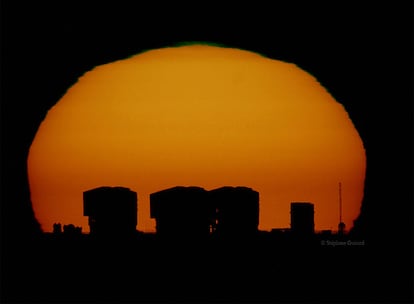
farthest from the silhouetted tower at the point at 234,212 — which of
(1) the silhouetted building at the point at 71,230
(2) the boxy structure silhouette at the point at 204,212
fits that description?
(1) the silhouetted building at the point at 71,230

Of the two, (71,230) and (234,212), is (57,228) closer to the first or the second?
(71,230)

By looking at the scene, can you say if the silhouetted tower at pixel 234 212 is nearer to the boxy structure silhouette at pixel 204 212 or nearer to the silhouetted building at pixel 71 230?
the boxy structure silhouette at pixel 204 212

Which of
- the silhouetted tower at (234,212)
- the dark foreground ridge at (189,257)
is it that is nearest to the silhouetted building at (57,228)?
the dark foreground ridge at (189,257)

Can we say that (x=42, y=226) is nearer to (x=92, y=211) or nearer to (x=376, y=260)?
(x=92, y=211)

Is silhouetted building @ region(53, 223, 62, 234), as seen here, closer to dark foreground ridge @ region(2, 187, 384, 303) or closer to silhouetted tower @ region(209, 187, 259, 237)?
dark foreground ridge @ region(2, 187, 384, 303)

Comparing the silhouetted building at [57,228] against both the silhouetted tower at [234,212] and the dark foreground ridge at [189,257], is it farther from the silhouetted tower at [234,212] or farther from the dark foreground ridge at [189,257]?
the silhouetted tower at [234,212]

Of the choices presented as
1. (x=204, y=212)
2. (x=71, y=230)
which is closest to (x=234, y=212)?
(x=204, y=212)
